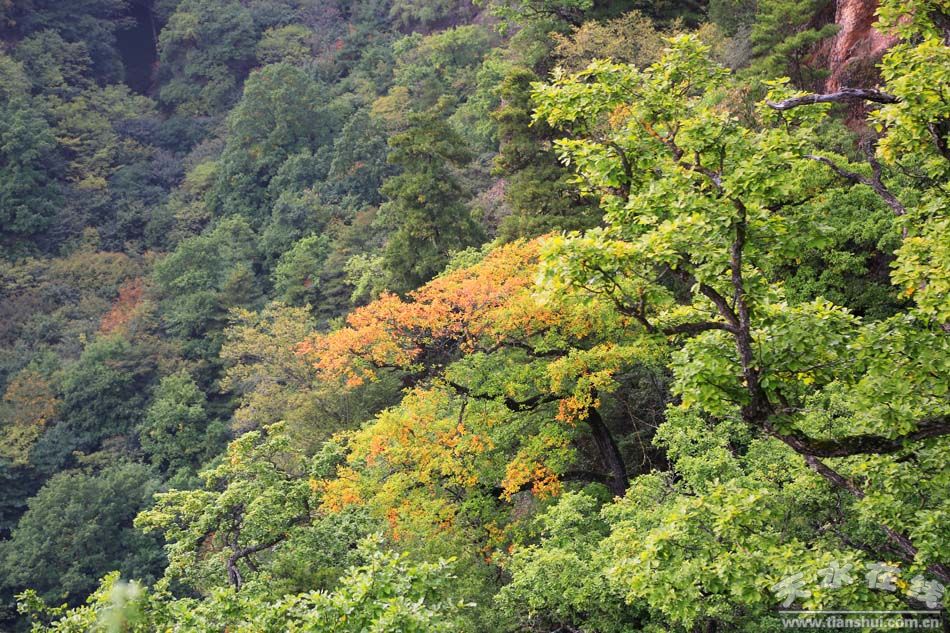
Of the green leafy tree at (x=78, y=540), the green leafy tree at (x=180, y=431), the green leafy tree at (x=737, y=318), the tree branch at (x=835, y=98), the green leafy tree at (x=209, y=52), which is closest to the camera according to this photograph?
the green leafy tree at (x=737, y=318)

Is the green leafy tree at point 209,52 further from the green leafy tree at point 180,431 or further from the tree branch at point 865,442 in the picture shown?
the tree branch at point 865,442

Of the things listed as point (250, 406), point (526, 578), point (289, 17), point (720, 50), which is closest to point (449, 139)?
point (720, 50)

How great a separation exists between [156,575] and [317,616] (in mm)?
21971

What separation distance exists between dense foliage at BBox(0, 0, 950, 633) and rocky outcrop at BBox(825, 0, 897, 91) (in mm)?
211

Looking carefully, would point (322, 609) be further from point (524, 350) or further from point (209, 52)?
point (209, 52)

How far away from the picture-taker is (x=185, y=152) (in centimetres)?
4603

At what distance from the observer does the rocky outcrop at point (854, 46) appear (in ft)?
53.2

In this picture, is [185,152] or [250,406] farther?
[185,152]

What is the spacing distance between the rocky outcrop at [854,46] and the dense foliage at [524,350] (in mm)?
211

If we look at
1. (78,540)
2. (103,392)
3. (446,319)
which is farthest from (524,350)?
(103,392)

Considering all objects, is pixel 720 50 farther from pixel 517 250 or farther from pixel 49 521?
pixel 49 521

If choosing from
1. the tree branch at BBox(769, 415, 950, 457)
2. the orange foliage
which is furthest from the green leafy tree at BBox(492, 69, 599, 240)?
the tree branch at BBox(769, 415, 950, 457)

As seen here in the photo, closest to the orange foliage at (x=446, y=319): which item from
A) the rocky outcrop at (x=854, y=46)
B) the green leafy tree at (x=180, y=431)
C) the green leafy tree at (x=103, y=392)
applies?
the rocky outcrop at (x=854, y=46)

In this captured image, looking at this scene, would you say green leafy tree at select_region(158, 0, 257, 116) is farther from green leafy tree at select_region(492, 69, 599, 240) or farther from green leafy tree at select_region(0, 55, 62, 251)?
green leafy tree at select_region(492, 69, 599, 240)
